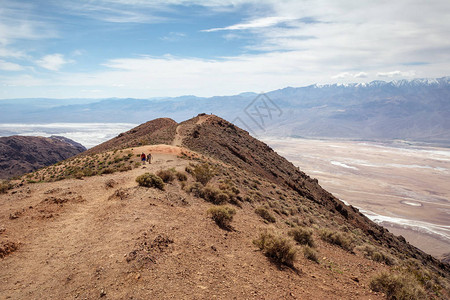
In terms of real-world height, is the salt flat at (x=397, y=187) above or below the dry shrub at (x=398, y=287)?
below

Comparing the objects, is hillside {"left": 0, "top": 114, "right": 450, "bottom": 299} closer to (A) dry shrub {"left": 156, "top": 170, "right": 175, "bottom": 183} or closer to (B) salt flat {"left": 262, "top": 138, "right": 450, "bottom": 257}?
(A) dry shrub {"left": 156, "top": 170, "right": 175, "bottom": 183}

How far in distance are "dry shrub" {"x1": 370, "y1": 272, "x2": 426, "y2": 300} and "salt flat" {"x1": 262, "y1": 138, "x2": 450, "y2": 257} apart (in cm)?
4763

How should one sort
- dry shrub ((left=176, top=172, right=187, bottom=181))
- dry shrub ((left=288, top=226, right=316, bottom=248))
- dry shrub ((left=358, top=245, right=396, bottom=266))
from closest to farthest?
1. dry shrub ((left=288, top=226, right=316, bottom=248))
2. dry shrub ((left=358, top=245, right=396, bottom=266))
3. dry shrub ((left=176, top=172, right=187, bottom=181))

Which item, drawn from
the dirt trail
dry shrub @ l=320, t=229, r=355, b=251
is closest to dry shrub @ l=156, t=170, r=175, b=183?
the dirt trail

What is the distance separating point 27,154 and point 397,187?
403 ft

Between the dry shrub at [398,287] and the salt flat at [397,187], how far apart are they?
47634 mm

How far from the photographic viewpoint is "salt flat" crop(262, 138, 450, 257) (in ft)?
182

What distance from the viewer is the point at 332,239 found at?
1338 cm

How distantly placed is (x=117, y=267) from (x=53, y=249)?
9.61 ft

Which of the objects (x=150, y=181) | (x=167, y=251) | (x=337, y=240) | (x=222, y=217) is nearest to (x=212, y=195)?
(x=222, y=217)

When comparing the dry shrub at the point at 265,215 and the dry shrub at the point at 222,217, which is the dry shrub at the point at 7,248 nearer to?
the dry shrub at the point at 222,217

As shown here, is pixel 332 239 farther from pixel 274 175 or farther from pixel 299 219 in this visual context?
pixel 274 175

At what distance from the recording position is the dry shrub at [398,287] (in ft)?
24.4

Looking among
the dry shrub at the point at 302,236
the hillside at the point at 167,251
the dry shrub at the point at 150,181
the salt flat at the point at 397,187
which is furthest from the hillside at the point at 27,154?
the salt flat at the point at 397,187
